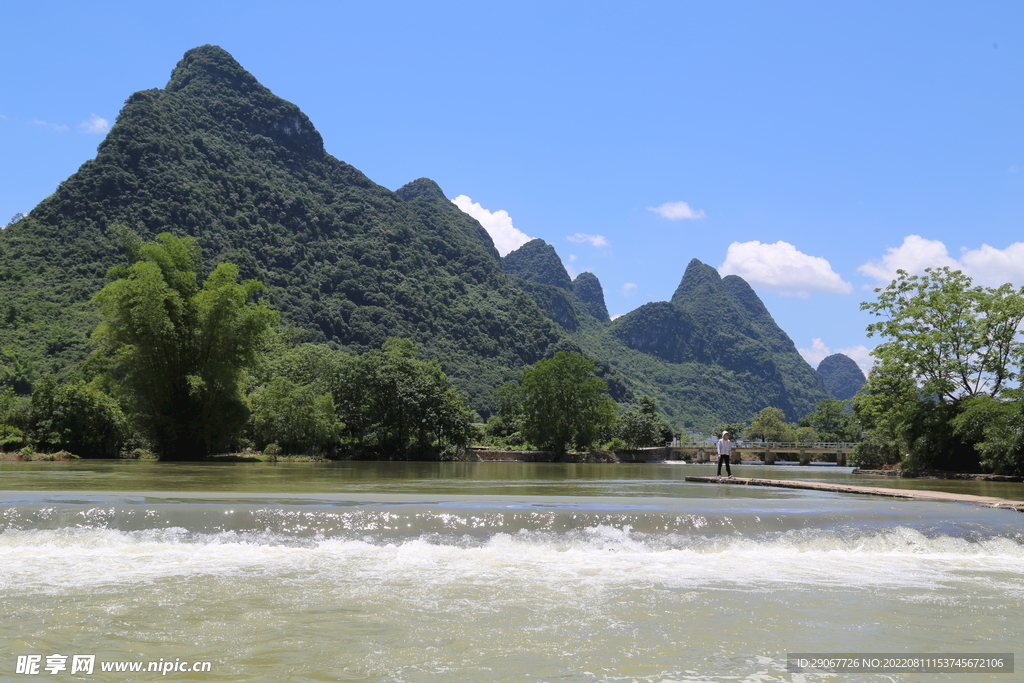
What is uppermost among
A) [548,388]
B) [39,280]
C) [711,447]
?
[39,280]

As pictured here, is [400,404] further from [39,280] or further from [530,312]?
[530,312]

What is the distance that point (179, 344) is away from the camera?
3934 cm

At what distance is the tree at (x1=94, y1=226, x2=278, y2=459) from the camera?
37.6 m

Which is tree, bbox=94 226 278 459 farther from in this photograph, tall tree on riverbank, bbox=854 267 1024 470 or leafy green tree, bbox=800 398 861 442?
leafy green tree, bbox=800 398 861 442

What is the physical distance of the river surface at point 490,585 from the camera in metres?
5.77

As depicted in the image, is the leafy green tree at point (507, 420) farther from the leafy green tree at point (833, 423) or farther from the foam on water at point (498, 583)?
the foam on water at point (498, 583)

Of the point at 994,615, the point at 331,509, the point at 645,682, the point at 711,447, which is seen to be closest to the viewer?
the point at 645,682

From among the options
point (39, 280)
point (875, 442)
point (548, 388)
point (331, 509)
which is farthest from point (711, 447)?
point (331, 509)

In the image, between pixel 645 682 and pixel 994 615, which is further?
pixel 994 615

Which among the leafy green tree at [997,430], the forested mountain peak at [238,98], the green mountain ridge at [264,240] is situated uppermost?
the forested mountain peak at [238,98]

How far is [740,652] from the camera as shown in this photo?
5996 millimetres

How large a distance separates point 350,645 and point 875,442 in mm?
53578

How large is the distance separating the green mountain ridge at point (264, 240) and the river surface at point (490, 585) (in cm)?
6182

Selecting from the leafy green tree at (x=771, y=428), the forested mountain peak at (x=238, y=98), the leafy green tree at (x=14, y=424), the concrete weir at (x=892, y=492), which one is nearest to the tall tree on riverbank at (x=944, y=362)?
the concrete weir at (x=892, y=492)
